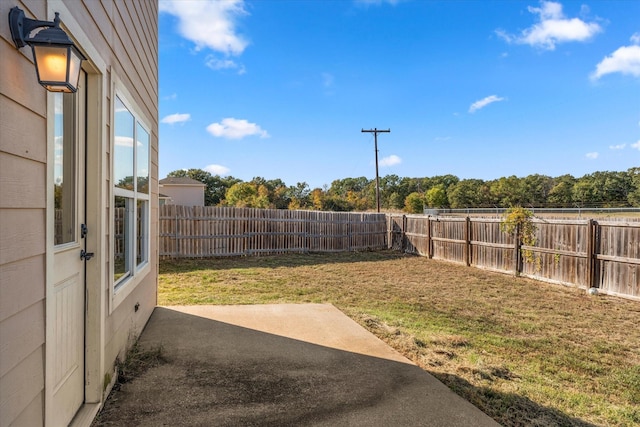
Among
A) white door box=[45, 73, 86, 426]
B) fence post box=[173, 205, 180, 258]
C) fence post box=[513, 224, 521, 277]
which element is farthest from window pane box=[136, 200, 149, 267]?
fence post box=[513, 224, 521, 277]

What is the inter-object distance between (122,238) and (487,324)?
447 centimetres

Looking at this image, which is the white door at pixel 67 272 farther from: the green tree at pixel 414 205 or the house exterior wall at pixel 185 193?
the green tree at pixel 414 205

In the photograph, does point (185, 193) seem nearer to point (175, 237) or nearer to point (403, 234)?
point (175, 237)

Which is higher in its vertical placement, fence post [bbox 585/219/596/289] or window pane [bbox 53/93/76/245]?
window pane [bbox 53/93/76/245]

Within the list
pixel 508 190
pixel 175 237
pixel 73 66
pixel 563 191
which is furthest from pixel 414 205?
pixel 73 66

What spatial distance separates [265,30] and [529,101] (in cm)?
2069

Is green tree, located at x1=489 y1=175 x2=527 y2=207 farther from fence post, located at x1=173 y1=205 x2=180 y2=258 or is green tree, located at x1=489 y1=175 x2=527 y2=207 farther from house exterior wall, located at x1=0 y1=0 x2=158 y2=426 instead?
house exterior wall, located at x1=0 y1=0 x2=158 y2=426

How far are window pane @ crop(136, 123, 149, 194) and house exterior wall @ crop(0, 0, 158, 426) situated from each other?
2.95ft

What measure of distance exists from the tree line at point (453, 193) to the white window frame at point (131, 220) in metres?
30.0

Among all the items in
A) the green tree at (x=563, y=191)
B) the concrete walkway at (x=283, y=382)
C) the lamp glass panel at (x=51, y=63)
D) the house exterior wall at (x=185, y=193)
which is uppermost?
the green tree at (x=563, y=191)

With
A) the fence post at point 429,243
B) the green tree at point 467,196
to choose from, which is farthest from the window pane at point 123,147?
the green tree at point 467,196

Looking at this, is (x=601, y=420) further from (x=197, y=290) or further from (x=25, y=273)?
(x=197, y=290)

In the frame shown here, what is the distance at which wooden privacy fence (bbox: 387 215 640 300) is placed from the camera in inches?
254

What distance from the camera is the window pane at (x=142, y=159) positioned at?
3.37 metres
